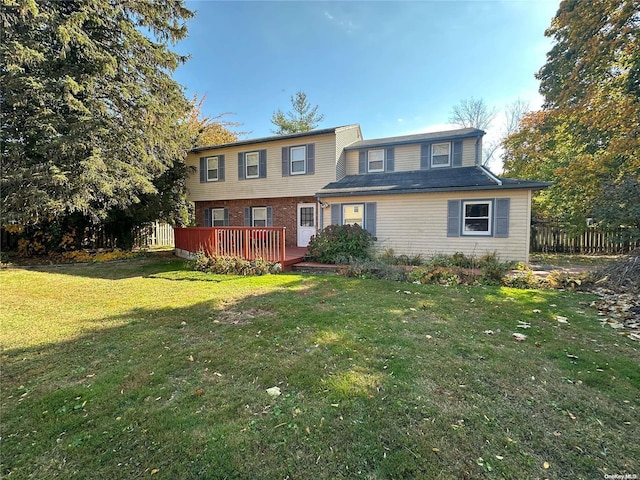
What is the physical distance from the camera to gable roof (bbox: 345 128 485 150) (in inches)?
505

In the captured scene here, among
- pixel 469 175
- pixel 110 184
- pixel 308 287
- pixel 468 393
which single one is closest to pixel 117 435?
pixel 468 393

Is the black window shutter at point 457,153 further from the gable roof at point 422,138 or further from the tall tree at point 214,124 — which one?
the tall tree at point 214,124

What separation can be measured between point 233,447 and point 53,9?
13080mm

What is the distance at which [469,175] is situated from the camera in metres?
11.5

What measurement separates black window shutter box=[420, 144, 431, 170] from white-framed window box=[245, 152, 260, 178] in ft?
25.9

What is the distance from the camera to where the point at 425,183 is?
11.3 m

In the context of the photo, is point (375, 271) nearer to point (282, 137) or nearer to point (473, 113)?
point (282, 137)

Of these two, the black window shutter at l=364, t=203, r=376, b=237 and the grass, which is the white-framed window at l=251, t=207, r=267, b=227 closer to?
the black window shutter at l=364, t=203, r=376, b=237

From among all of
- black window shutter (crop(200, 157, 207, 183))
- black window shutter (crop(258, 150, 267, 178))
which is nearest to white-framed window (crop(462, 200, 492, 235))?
black window shutter (crop(258, 150, 267, 178))

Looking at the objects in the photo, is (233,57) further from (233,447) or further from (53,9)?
(233,447)

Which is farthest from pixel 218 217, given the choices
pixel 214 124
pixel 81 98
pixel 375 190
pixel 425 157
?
pixel 214 124

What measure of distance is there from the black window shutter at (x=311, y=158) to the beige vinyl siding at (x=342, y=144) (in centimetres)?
109

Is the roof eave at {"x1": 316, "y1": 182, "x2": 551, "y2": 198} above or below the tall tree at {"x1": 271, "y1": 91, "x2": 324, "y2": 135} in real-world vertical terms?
below

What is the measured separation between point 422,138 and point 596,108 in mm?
6116
